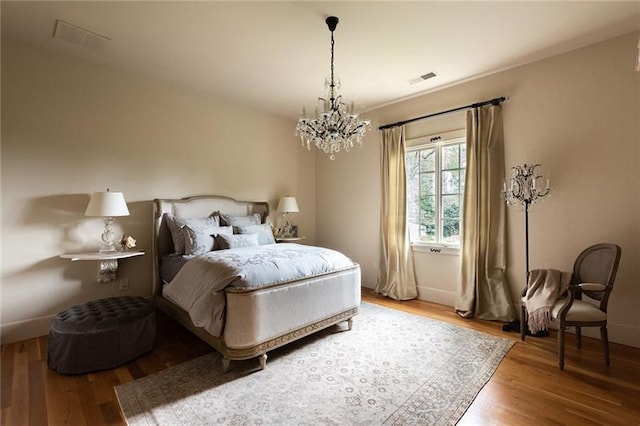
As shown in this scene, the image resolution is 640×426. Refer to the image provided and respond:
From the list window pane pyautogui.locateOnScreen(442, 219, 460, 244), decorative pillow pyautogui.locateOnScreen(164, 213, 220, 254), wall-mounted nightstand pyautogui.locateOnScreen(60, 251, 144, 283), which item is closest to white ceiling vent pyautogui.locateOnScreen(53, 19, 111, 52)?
decorative pillow pyautogui.locateOnScreen(164, 213, 220, 254)

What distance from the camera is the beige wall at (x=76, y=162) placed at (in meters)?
2.87

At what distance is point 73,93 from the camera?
10.4 feet

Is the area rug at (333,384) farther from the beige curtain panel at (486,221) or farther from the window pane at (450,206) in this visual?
the window pane at (450,206)

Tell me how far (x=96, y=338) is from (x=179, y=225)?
149 centimetres

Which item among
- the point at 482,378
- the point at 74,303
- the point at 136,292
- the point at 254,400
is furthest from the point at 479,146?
the point at 74,303

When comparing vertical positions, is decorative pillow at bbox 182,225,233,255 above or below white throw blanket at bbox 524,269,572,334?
above

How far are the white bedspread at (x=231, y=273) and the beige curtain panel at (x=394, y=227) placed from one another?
1.48 metres

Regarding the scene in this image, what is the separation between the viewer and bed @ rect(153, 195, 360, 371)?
7.43ft

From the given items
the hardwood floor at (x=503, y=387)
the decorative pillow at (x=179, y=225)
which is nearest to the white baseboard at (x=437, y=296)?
the hardwood floor at (x=503, y=387)

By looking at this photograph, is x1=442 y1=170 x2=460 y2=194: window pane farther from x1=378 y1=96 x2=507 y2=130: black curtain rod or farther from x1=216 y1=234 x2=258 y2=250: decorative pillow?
x1=216 y1=234 x2=258 y2=250: decorative pillow

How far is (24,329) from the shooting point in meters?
2.91

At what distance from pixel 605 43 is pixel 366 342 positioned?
12.3ft

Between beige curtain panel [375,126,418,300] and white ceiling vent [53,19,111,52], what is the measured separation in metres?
3.60

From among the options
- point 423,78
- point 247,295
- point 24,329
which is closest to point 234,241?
point 247,295
